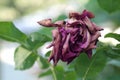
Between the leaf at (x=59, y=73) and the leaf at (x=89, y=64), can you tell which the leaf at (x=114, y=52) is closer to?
the leaf at (x=89, y=64)

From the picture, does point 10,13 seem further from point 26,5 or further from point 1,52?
point 1,52

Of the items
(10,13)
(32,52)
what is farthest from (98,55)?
(10,13)

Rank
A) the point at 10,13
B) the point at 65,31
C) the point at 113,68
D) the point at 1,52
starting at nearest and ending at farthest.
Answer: the point at 65,31, the point at 113,68, the point at 1,52, the point at 10,13

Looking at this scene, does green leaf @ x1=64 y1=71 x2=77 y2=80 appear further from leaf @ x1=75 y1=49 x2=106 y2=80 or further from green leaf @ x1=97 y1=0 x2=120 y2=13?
green leaf @ x1=97 y1=0 x2=120 y2=13

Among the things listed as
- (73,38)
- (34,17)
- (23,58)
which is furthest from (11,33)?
(34,17)

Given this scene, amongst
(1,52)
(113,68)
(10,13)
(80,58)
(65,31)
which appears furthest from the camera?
(10,13)

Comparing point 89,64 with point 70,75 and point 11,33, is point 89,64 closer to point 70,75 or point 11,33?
point 70,75

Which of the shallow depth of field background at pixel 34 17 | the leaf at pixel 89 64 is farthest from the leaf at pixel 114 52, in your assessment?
the shallow depth of field background at pixel 34 17
